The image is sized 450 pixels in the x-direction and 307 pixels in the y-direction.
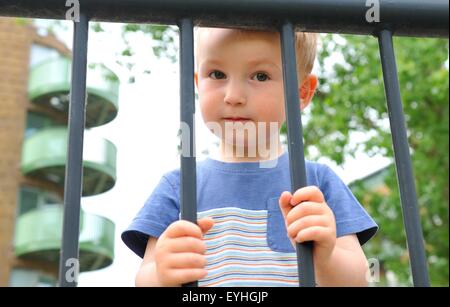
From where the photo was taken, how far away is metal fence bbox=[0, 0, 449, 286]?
3.05 ft

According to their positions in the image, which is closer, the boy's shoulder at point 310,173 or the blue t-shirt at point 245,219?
the blue t-shirt at point 245,219

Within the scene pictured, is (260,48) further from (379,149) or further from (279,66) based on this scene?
(379,149)

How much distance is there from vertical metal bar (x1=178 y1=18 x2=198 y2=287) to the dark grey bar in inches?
1.3

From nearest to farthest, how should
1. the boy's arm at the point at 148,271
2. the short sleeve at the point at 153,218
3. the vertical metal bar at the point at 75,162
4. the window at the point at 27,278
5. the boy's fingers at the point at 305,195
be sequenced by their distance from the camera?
the vertical metal bar at the point at 75,162, the boy's fingers at the point at 305,195, the boy's arm at the point at 148,271, the short sleeve at the point at 153,218, the window at the point at 27,278

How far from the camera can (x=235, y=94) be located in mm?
1413

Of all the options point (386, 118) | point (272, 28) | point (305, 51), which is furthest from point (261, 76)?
point (386, 118)

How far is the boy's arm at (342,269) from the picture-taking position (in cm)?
125

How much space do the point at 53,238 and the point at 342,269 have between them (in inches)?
596

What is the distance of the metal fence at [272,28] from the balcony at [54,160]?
50.3 feet

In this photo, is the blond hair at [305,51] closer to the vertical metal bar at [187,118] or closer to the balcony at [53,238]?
the vertical metal bar at [187,118]

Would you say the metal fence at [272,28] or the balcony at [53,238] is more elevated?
the balcony at [53,238]

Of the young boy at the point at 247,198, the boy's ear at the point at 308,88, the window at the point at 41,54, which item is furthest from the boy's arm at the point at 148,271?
the window at the point at 41,54
